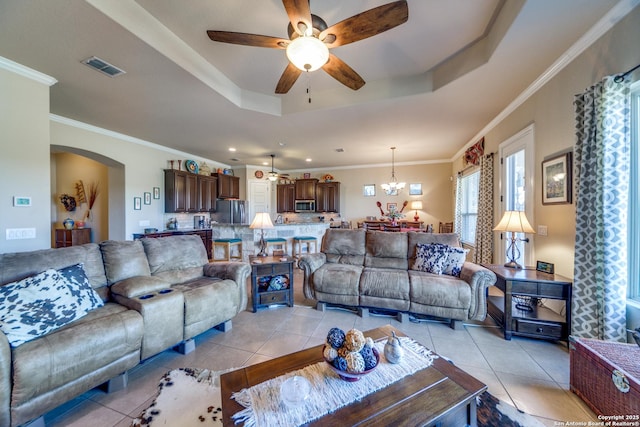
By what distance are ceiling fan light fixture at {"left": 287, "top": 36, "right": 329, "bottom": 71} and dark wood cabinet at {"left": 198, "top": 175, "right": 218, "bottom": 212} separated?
18.3 feet

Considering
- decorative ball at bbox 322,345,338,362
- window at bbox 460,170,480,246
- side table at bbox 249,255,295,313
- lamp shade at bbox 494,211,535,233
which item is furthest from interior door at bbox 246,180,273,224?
decorative ball at bbox 322,345,338,362

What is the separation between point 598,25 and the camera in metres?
1.99

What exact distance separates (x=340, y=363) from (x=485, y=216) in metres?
4.23

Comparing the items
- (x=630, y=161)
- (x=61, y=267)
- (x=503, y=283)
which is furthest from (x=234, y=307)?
(x=630, y=161)

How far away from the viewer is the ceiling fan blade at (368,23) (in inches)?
63.5

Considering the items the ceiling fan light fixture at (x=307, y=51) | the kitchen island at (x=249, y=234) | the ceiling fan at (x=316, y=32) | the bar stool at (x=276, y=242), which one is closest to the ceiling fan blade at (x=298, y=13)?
the ceiling fan at (x=316, y=32)

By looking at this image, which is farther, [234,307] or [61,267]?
[234,307]

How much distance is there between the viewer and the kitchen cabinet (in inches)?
224

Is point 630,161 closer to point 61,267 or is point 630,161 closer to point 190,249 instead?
point 190,249

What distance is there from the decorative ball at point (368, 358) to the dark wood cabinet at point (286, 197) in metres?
7.47

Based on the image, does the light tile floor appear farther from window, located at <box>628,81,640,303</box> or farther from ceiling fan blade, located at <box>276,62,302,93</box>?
ceiling fan blade, located at <box>276,62,302,93</box>

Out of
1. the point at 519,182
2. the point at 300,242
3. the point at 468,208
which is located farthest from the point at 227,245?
the point at 468,208

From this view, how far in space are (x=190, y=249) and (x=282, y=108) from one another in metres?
2.57

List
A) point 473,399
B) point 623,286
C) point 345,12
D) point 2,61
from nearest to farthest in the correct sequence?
point 473,399 < point 623,286 < point 345,12 < point 2,61
